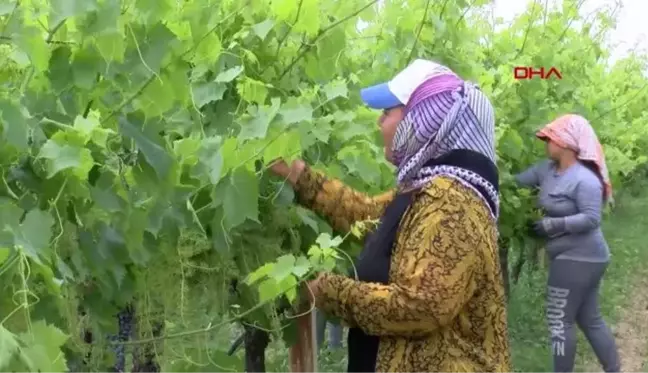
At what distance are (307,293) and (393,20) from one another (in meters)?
0.94

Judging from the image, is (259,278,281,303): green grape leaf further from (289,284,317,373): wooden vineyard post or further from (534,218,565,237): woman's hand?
(534,218,565,237): woman's hand

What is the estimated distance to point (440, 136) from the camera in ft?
6.89

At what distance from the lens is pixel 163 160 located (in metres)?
1.58

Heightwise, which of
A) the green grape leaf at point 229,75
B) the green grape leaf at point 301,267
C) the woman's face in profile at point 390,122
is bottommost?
the green grape leaf at point 301,267

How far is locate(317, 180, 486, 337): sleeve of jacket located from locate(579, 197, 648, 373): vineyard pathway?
3.68m

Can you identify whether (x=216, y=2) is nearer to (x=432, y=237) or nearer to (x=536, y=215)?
(x=432, y=237)

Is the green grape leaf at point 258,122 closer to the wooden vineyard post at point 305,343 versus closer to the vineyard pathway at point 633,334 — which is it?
the wooden vineyard post at point 305,343

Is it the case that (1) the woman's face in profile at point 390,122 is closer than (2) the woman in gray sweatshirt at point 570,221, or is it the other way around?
(1) the woman's face in profile at point 390,122

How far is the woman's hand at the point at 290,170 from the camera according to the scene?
2.15 m

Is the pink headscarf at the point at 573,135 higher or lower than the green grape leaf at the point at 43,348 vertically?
lower

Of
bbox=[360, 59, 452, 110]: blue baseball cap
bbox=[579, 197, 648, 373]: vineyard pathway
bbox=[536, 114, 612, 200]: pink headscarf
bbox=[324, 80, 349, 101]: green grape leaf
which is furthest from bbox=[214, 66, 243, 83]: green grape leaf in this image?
bbox=[579, 197, 648, 373]: vineyard pathway

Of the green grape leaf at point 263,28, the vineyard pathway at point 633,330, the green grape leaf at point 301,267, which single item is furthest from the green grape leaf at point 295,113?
the vineyard pathway at point 633,330

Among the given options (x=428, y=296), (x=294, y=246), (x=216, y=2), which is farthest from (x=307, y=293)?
(x=216, y=2)

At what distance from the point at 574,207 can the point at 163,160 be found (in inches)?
128
